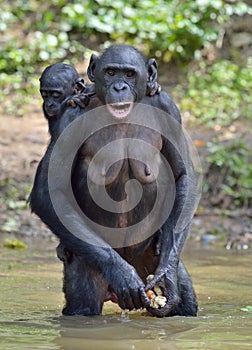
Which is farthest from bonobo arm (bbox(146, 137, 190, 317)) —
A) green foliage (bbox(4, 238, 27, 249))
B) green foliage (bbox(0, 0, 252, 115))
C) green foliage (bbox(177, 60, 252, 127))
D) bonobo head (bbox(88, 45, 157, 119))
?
green foliage (bbox(0, 0, 252, 115))

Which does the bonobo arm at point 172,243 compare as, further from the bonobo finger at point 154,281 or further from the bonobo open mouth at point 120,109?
the bonobo open mouth at point 120,109

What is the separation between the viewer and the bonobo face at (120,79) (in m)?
5.65

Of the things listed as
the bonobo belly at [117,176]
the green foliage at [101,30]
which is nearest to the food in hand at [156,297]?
the bonobo belly at [117,176]

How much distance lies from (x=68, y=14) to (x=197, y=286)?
Answer: 8.02m

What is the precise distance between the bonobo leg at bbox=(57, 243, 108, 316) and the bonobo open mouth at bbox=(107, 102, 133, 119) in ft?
3.13

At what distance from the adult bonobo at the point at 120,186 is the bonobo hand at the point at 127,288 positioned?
0.51ft

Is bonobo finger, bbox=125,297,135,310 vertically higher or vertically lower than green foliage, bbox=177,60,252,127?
lower

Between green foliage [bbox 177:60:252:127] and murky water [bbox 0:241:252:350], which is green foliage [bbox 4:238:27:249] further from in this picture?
green foliage [bbox 177:60:252:127]

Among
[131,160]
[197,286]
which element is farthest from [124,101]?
[197,286]

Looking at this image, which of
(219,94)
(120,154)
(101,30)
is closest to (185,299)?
(120,154)

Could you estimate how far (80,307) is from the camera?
5766mm

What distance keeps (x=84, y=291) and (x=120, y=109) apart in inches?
46.9

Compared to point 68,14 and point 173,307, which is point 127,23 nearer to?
point 68,14

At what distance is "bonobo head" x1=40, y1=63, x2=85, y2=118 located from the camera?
7.54 m
